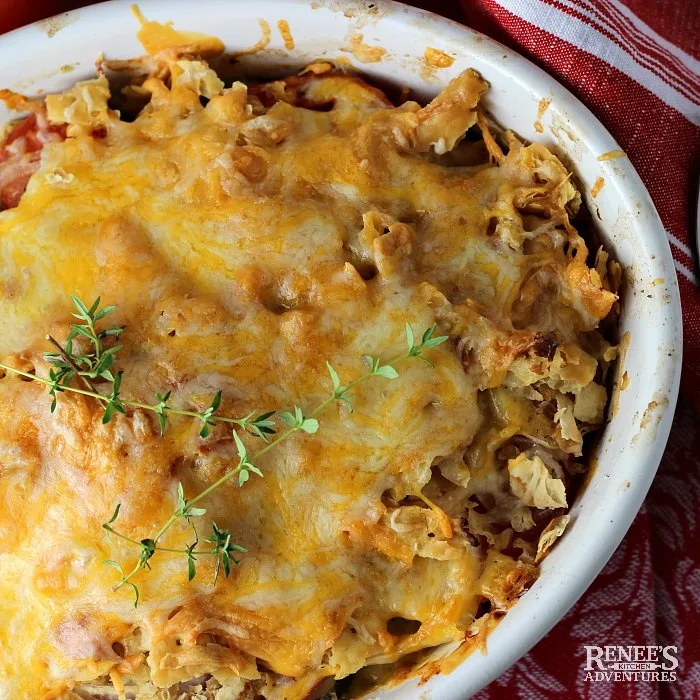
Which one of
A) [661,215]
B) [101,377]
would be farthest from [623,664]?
[101,377]

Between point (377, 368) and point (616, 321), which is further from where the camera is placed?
point (616, 321)

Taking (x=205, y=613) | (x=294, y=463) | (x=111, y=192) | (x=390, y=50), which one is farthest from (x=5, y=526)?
(x=390, y=50)

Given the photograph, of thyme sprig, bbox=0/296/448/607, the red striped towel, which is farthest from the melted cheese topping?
the red striped towel

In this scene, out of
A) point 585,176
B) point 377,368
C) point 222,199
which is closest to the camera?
point 377,368

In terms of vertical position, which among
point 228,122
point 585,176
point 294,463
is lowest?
point 294,463

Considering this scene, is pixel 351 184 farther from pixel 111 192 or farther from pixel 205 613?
pixel 205 613

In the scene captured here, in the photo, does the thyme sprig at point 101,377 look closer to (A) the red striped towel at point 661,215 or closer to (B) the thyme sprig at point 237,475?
(B) the thyme sprig at point 237,475

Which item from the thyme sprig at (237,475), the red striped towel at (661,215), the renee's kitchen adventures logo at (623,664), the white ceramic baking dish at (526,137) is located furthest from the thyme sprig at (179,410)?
the renee's kitchen adventures logo at (623,664)
